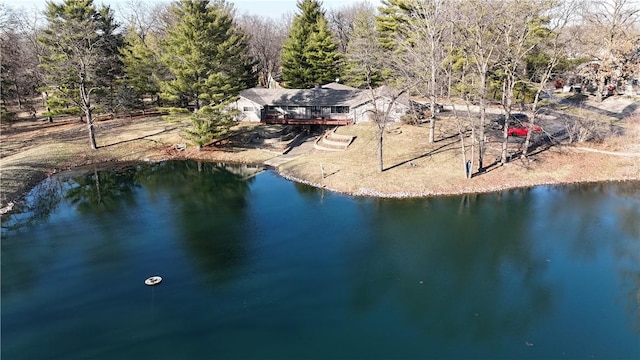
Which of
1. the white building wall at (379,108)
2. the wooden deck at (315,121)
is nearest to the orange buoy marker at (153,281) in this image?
the wooden deck at (315,121)

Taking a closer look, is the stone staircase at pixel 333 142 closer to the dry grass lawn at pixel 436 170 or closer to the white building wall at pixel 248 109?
the dry grass lawn at pixel 436 170

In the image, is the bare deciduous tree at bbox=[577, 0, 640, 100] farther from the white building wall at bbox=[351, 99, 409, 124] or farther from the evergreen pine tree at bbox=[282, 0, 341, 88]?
the evergreen pine tree at bbox=[282, 0, 341, 88]

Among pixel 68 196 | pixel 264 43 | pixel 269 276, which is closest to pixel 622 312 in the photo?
pixel 269 276

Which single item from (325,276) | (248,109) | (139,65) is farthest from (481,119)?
(139,65)

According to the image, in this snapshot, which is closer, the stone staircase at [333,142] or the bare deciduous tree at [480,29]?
the bare deciduous tree at [480,29]

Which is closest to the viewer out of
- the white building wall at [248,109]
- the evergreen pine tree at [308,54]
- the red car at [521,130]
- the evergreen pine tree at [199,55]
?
the evergreen pine tree at [199,55]

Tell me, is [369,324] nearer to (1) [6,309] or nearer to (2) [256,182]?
(1) [6,309]

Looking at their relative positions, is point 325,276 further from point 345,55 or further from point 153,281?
point 345,55

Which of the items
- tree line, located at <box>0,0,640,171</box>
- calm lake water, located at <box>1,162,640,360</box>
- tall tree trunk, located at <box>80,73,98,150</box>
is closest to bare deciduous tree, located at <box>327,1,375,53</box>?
tree line, located at <box>0,0,640,171</box>
